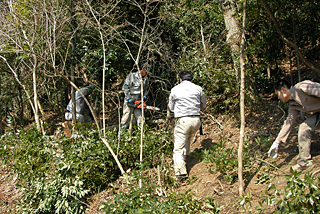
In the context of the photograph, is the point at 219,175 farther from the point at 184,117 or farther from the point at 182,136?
the point at 184,117

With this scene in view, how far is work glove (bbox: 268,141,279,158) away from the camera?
4387mm

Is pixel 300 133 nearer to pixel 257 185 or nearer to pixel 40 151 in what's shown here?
pixel 257 185

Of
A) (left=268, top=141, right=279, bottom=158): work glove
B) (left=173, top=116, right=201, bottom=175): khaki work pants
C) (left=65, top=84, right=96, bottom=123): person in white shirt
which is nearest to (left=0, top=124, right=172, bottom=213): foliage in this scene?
(left=173, top=116, right=201, bottom=175): khaki work pants

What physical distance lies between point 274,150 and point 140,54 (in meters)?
3.25

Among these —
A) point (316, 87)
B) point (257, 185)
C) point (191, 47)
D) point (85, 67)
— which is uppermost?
point (191, 47)

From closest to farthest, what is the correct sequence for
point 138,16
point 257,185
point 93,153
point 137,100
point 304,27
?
point 257,185 → point 93,153 → point 304,27 → point 137,100 → point 138,16

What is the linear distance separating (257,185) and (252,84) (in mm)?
3244

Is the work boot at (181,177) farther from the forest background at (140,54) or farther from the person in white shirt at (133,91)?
the person in white shirt at (133,91)

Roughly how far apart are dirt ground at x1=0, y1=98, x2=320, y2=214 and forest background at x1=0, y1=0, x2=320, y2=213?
10.6 inches

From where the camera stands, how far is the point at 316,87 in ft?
12.4

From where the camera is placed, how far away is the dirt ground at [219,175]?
417cm

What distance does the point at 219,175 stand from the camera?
4.80 m

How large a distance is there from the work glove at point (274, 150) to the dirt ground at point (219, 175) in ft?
0.70

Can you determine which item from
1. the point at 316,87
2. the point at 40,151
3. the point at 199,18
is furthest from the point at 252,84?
the point at 40,151
